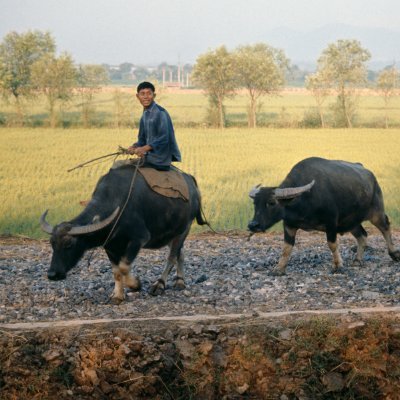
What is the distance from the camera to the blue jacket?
846 cm

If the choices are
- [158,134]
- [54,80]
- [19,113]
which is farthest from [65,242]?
[54,80]

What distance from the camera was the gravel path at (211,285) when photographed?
25.4 feet

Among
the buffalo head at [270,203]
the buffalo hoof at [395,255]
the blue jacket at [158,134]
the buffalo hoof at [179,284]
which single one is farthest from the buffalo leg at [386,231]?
the blue jacket at [158,134]

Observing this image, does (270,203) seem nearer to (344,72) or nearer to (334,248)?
(334,248)

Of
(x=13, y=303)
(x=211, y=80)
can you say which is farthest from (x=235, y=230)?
(x=211, y=80)

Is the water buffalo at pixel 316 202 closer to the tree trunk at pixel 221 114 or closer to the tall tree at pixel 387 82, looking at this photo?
the tree trunk at pixel 221 114

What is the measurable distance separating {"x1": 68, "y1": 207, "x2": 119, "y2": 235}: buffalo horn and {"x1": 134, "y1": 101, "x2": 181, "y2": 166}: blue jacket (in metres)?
1.12

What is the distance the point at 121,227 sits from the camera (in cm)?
793

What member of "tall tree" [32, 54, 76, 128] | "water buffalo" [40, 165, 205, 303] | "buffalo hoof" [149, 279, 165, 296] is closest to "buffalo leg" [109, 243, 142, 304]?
"water buffalo" [40, 165, 205, 303]

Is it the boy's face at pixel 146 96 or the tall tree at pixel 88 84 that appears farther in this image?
the tall tree at pixel 88 84

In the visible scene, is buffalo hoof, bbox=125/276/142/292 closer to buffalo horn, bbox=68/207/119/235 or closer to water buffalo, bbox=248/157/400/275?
buffalo horn, bbox=68/207/119/235

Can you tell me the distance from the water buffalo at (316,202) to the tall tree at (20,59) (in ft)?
135

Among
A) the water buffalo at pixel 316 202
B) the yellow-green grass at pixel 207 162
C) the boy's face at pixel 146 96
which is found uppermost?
the boy's face at pixel 146 96

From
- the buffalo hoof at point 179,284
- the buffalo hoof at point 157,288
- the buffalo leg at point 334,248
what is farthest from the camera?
the buffalo leg at point 334,248
